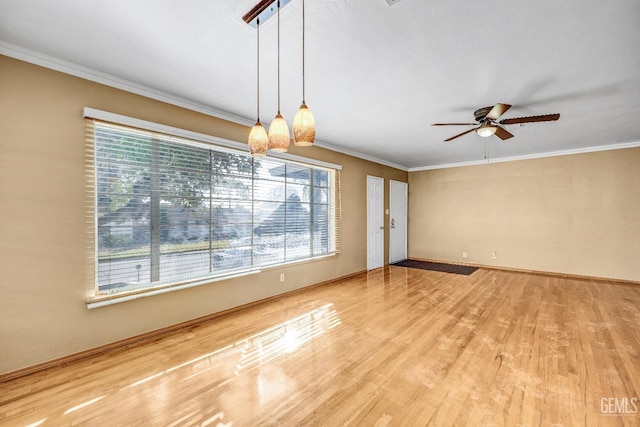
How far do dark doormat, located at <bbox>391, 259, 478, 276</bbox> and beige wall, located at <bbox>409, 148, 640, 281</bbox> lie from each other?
390mm

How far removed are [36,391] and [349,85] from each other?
365cm

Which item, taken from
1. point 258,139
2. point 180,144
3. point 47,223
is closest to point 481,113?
point 258,139

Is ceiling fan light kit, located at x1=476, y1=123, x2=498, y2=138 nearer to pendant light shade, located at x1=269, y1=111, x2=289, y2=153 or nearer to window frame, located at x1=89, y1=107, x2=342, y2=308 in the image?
window frame, located at x1=89, y1=107, x2=342, y2=308

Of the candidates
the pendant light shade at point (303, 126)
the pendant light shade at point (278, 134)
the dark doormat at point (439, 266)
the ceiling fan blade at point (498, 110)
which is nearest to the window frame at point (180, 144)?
the pendant light shade at point (278, 134)

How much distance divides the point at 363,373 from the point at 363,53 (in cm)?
262

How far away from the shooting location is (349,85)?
2.75 meters

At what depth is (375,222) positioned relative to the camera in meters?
6.28

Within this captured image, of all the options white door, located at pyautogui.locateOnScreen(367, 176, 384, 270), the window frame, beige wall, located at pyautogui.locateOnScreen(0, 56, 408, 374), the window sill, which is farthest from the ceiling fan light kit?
beige wall, located at pyautogui.locateOnScreen(0, 56, 408, 374)

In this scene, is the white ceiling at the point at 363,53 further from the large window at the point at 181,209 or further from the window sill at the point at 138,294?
the window sill at the point at 138,294

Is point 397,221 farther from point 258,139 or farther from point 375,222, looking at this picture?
point 258,139

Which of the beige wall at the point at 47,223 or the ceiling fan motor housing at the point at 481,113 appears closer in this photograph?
the beige wall at the point at 47,223

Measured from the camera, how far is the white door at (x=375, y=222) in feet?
20.1

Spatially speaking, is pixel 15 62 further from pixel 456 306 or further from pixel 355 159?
pixel 456 306

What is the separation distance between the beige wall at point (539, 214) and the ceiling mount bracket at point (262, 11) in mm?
6311
